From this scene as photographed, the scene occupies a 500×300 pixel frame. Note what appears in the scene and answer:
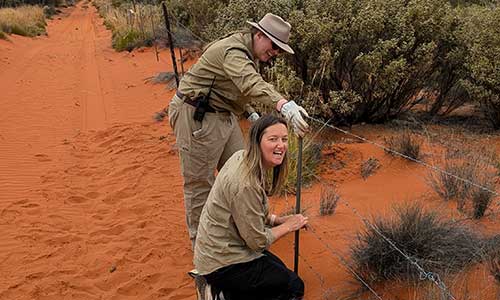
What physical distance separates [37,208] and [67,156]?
5.63 ft

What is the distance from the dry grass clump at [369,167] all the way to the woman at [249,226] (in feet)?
7.62

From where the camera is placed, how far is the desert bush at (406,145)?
5.18 metres

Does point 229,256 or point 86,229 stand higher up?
point 229,256

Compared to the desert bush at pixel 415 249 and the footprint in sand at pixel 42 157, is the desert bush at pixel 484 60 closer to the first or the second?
the desert bush at pixel 415 249

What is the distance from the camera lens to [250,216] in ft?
8.84

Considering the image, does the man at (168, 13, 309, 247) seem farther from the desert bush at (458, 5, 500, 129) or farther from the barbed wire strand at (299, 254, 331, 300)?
the desert bush at (458, 5, 500, 129)

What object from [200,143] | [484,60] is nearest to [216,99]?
[200,143]

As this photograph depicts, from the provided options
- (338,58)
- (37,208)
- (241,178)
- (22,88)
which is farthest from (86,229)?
(22,88)

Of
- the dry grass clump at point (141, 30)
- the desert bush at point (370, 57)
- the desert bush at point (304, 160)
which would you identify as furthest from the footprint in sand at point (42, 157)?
the dry grass clump at point (141, 30)

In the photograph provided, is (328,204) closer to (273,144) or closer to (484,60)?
(273,144)

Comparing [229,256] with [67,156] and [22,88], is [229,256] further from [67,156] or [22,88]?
[22,88]

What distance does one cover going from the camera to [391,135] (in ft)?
19.5

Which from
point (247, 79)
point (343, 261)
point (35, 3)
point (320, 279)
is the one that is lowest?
point (320, 279)

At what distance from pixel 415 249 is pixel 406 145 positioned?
6.77 feet
